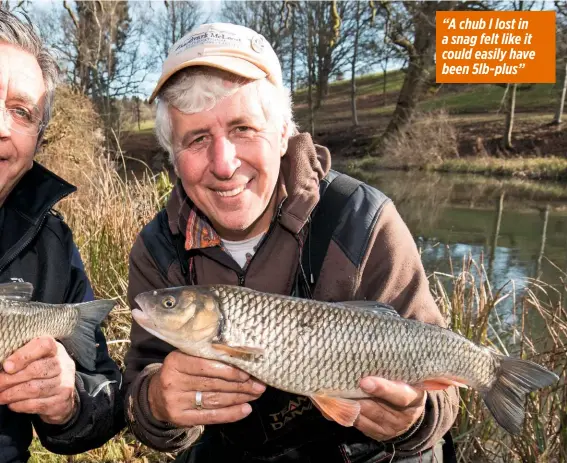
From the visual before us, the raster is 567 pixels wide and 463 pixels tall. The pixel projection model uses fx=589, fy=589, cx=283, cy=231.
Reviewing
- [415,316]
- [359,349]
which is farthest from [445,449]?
[359,349]

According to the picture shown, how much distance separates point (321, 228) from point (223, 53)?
0.68 meters

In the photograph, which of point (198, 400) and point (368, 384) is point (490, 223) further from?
point (198, 400)

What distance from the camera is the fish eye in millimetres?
1780

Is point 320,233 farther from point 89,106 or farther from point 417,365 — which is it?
point 89,106

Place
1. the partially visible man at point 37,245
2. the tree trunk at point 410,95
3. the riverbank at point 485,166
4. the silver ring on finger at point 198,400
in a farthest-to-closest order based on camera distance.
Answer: the tree trunk at point 410,95 < the riverbank at point 485,166 < the partially visible man at point 37,245 < the silver ring on finger at point 198,400

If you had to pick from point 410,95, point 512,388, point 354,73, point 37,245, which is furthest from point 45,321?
point 354,73

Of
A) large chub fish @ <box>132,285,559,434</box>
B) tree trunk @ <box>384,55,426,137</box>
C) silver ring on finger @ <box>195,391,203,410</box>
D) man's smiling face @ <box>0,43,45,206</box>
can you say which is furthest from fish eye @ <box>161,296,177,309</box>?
tree trunk @ <box>384,55,426,137</box>

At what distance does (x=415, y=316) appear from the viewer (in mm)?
1984

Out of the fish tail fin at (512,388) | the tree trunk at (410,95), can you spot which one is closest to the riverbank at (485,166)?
the tree trunk at (410,95)

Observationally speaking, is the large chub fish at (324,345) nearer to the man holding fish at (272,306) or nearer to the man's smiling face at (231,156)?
the man holding fish at (272,306)

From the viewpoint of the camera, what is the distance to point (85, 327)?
196 cm

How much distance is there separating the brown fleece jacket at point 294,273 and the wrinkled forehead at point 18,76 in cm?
66

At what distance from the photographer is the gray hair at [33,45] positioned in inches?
84.2

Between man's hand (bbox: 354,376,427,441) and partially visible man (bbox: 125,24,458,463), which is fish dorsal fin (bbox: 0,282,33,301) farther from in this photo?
man's hand (bbox: 354,376,427,441)
